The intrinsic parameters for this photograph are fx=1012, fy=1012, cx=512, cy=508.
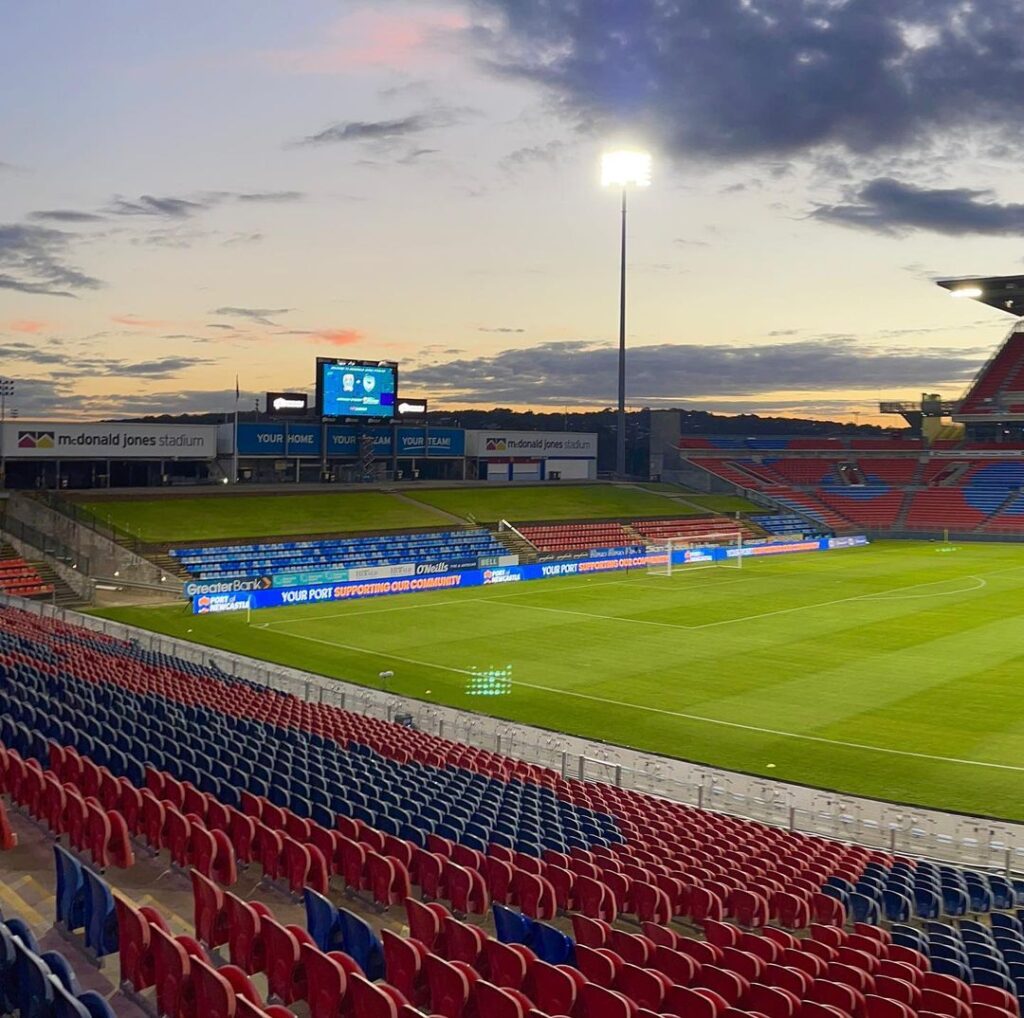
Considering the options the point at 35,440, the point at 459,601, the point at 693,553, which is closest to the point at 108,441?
the point at 35,440

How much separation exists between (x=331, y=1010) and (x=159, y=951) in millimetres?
1457

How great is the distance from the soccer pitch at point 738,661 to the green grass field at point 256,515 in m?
14.8

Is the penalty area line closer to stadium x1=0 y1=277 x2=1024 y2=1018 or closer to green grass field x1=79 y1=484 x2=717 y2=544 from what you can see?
stadium x1=0 y1=277 x2=1024 y2=1018

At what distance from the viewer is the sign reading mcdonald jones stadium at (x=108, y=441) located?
69.8 metres

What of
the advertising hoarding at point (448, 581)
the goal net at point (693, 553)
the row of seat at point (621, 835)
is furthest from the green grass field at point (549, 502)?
the row of seat at point (621, 835)

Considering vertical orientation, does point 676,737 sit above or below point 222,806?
below

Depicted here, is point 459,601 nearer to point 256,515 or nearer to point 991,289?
point 256,515

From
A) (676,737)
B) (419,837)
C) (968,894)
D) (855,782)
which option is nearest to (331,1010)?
(419,837)

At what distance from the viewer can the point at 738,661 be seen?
40.3 meters

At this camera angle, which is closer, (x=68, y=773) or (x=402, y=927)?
(x=402, y=927)

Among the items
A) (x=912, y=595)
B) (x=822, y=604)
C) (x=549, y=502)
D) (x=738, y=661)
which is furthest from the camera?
(x=549, y=502)

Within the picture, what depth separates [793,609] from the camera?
53.8 m

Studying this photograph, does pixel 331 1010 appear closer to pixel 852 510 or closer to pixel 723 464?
pixel 852 510

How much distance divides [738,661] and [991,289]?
79.7 m
